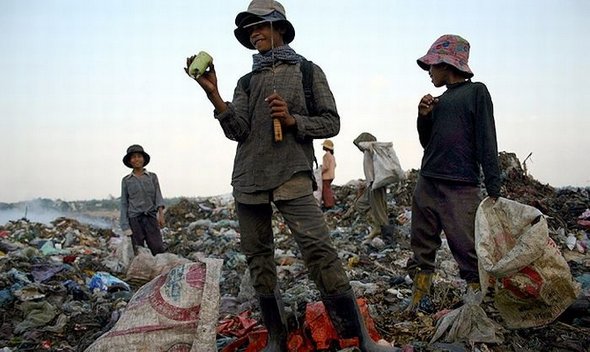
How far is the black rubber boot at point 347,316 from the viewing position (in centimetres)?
274

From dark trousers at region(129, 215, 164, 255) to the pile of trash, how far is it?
7.3 inches

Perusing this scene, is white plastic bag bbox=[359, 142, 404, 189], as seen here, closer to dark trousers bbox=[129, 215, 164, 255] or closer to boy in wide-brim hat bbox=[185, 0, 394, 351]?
dark trousers bbox=[129, 215, 164, 255]

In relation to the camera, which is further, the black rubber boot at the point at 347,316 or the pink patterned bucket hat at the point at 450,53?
→ the pink patterned bucket hat at the point at 450,53

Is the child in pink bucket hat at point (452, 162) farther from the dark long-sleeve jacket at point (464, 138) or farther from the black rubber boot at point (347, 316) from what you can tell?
the black rubber boot at point (347, 316)

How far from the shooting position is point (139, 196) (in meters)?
6.64

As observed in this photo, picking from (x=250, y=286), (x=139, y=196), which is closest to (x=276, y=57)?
(x=250, y=286)

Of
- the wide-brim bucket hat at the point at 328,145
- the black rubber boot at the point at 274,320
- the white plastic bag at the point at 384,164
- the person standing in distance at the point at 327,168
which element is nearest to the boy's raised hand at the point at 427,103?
the black rubber boot at the point at 274,320

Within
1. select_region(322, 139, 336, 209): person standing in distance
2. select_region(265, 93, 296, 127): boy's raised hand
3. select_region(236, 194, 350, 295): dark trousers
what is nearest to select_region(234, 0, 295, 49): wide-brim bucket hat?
select_region(265, 93, 296, 127): boy's raised hand

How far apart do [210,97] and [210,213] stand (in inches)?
446

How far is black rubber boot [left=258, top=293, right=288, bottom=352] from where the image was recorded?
2947 millimetres

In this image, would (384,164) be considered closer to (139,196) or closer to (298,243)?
(139,196)

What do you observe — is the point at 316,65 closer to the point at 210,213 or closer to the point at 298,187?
the point at 298,187

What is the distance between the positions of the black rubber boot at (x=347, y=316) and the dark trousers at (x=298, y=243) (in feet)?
0.13

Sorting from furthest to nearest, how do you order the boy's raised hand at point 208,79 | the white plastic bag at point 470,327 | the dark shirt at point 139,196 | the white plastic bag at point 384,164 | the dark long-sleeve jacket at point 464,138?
the white plastic bag at point 384,164
the dark shirt at point 139,196
the dark long-sleeve jacket at point 464,138
the white plastic bag at point 470,327
the boy's raised hand at point 208,79
